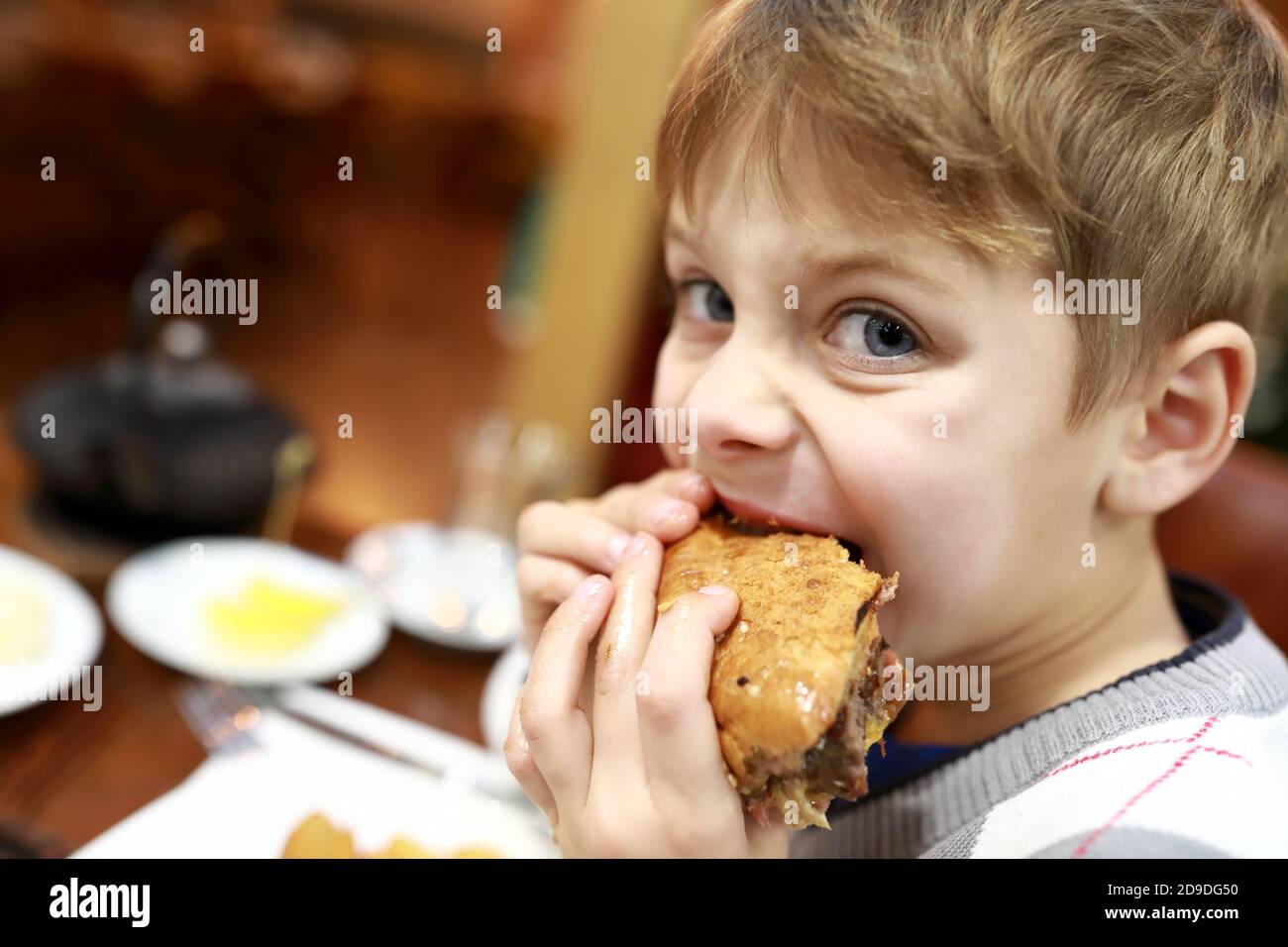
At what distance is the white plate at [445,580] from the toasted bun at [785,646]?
0.69m

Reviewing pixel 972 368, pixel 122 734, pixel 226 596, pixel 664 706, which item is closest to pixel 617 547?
pixel 664 706

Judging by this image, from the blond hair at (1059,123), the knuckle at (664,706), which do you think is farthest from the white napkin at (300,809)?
the blond hair at (1059,123)

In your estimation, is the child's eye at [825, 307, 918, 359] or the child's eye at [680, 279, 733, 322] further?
the child's eye at [680, 279, 733, 322]

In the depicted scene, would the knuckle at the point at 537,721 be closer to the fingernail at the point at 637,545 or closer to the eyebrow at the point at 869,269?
the fingernail at the point at 637,545

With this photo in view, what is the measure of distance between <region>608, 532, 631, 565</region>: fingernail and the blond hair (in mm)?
411

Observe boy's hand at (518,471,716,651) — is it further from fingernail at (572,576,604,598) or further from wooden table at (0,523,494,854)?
wooden table at (0,523,494,854)

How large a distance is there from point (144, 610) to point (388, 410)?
377cm

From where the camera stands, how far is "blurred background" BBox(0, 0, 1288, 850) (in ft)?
6.20

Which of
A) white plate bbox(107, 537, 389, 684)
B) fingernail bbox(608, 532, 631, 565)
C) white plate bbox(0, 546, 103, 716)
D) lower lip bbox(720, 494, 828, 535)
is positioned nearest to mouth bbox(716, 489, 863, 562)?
lower lip bbox(720, 494, 828, 535)

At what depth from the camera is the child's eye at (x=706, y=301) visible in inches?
44.7

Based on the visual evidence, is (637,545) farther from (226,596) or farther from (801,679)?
(226,596)

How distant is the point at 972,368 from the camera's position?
3.10 feet

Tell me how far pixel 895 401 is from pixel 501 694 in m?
0.80
